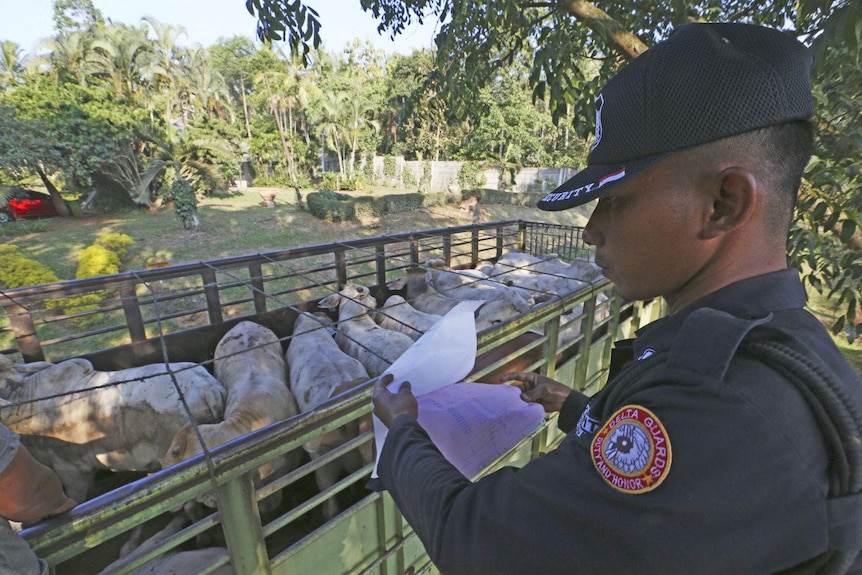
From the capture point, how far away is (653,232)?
94 centimetres

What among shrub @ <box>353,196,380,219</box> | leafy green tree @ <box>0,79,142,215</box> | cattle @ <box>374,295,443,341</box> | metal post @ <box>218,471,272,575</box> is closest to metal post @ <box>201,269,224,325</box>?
cattle @ <box>374,295,443,341</box>

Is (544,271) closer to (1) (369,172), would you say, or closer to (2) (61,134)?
(2) (61,134)

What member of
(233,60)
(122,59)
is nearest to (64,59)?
(122,59)

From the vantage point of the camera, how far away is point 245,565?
1.42 metres

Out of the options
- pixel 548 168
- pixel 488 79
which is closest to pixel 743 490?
pixel 488 79

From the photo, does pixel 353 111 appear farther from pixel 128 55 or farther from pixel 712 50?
pixel 712 50

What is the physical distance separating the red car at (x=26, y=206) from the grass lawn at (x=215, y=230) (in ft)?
1.56

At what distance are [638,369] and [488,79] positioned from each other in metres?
4.02

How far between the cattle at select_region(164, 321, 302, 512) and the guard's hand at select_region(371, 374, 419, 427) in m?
1.15

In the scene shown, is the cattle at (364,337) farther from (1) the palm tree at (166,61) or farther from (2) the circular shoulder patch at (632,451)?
(1) the palm tree at (166,61)

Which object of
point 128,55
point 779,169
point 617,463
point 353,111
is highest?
point 128,55

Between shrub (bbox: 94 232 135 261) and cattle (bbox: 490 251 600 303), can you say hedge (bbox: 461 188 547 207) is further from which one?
cattle (bbox: 490 251 600 303)

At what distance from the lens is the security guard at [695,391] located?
0.64 meters

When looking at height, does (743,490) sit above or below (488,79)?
below
